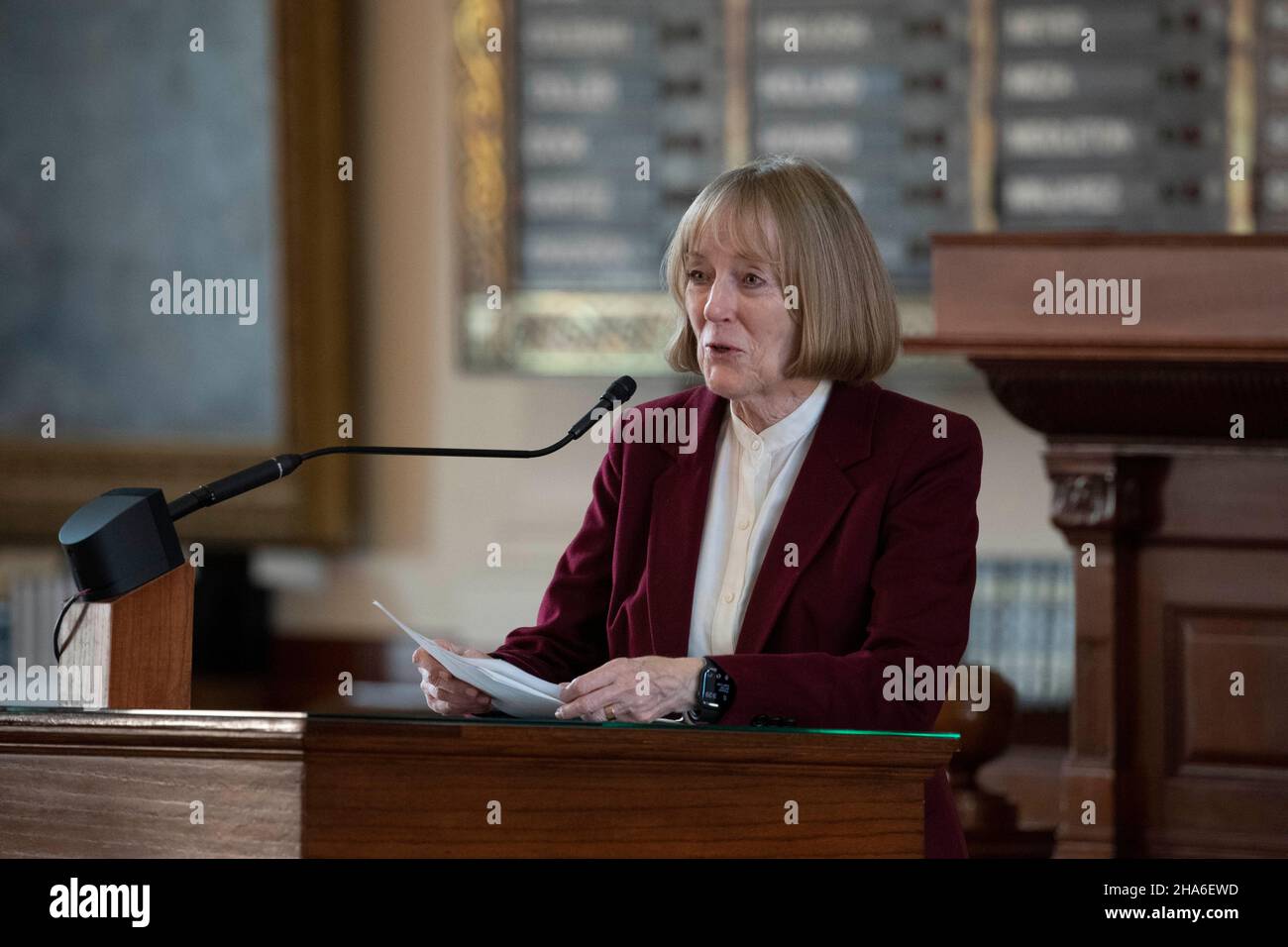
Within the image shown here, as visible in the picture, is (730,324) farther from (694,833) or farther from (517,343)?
(517,343)

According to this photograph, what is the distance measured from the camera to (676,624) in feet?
6.66

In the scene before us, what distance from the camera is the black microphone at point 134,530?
1727 millimetres

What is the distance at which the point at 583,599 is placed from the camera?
218 centimetres

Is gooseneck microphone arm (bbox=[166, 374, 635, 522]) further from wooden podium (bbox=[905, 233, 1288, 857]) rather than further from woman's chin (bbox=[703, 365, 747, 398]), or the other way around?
wooden podium (bbox=[905, 233, 1288, 857])

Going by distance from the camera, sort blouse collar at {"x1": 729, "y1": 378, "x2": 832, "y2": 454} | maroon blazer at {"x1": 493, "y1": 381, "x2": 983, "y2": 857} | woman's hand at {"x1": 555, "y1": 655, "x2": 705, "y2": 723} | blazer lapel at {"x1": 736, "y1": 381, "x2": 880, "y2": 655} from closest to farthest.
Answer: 1. woman's hand at {"x1": 555, "y1": 655, "x2": 705, "y2": 723}
2. maroon blazer at {"x1": 493, "y1": 381, "x2": 983, "y2": 857}
3. blazer lapel at {"x1": 736, "y1": 381, "x2": 880, "y2": 655}
4. blouse collar at {"x1": 729, "y1": 378, "x2": 832, "y2": 454}

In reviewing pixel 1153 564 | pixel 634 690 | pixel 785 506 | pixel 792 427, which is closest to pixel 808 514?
pixel 785 506

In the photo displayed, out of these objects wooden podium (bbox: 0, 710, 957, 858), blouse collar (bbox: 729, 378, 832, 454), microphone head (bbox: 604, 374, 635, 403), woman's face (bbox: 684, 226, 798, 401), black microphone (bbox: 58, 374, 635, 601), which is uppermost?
woman's face (bbox: 684, 226, 798, 401)

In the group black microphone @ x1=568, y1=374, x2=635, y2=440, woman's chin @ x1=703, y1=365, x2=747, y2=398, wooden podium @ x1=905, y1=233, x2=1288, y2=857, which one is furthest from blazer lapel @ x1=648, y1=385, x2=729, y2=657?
wooden podium @ x1=905, y1=233, x2=1288, y2=857

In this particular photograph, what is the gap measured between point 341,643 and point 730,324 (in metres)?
3.02

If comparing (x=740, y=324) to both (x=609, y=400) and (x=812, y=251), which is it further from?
(x=609, y=400)

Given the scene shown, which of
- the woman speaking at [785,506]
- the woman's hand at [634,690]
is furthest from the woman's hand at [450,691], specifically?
the woman's hand at [634,690]

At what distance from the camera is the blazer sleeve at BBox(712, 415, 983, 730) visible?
1810mm

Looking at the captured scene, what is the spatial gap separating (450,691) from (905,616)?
50 centimetres

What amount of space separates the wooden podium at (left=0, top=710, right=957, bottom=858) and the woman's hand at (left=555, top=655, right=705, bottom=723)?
260 millimetres
